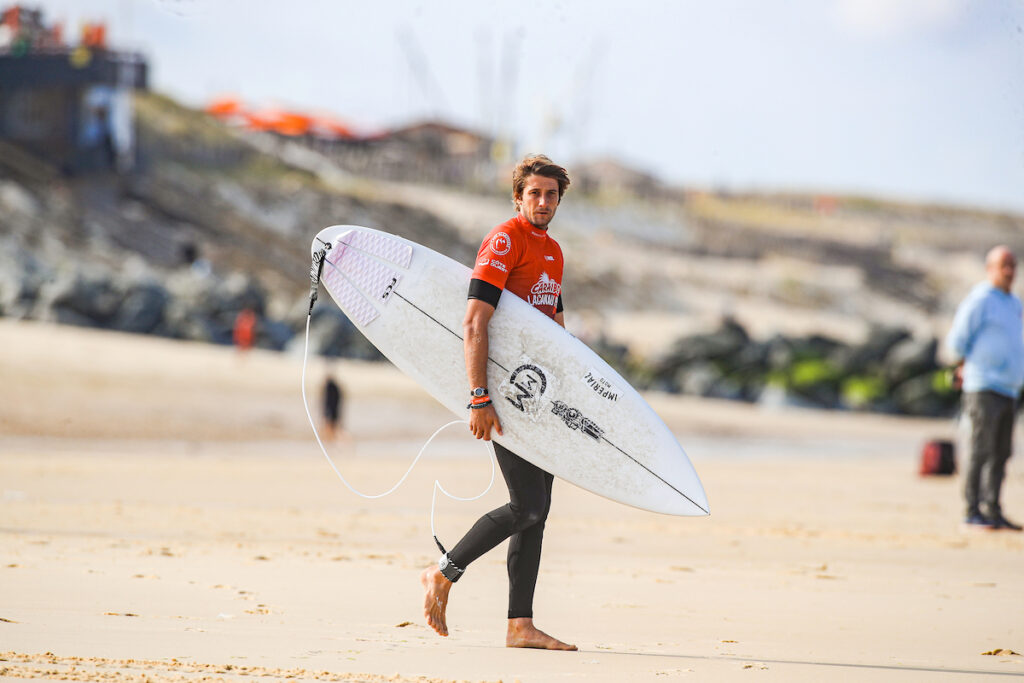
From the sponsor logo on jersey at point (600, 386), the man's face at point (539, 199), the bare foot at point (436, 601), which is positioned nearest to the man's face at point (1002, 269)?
the sponsor logo on jersey at point (600, 386)

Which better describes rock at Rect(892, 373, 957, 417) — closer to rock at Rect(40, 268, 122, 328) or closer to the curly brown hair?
rock at Rect(40, 268, 122, 328)

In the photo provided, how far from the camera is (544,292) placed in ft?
12.5

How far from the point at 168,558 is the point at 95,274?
1937 centimetres

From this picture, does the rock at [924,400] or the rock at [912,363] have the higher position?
the rock at [912,363]

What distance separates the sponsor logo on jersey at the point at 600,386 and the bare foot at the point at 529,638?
33.5 inches

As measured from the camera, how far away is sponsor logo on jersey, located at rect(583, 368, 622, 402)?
4.04 meters

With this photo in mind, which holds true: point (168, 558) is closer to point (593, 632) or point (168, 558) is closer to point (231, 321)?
point (593, 632)

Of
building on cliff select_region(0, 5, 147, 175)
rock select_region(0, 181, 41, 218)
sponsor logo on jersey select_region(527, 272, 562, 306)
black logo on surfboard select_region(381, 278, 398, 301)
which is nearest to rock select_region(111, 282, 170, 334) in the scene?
rock select_region(0, 181, 41, 218)

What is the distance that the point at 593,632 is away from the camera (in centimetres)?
401

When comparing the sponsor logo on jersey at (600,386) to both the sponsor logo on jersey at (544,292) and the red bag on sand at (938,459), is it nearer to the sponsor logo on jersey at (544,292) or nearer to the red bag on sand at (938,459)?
the sponsor logo on jersey at (544,292)


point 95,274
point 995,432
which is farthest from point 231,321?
point 995,432

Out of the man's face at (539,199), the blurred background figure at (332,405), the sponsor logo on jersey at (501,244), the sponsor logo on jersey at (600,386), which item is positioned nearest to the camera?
the sponsor logo on jersey at (501,244)

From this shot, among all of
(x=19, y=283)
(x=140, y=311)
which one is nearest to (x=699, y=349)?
(x=140, y=311)

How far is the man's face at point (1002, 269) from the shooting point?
Result: 21.9 feet
